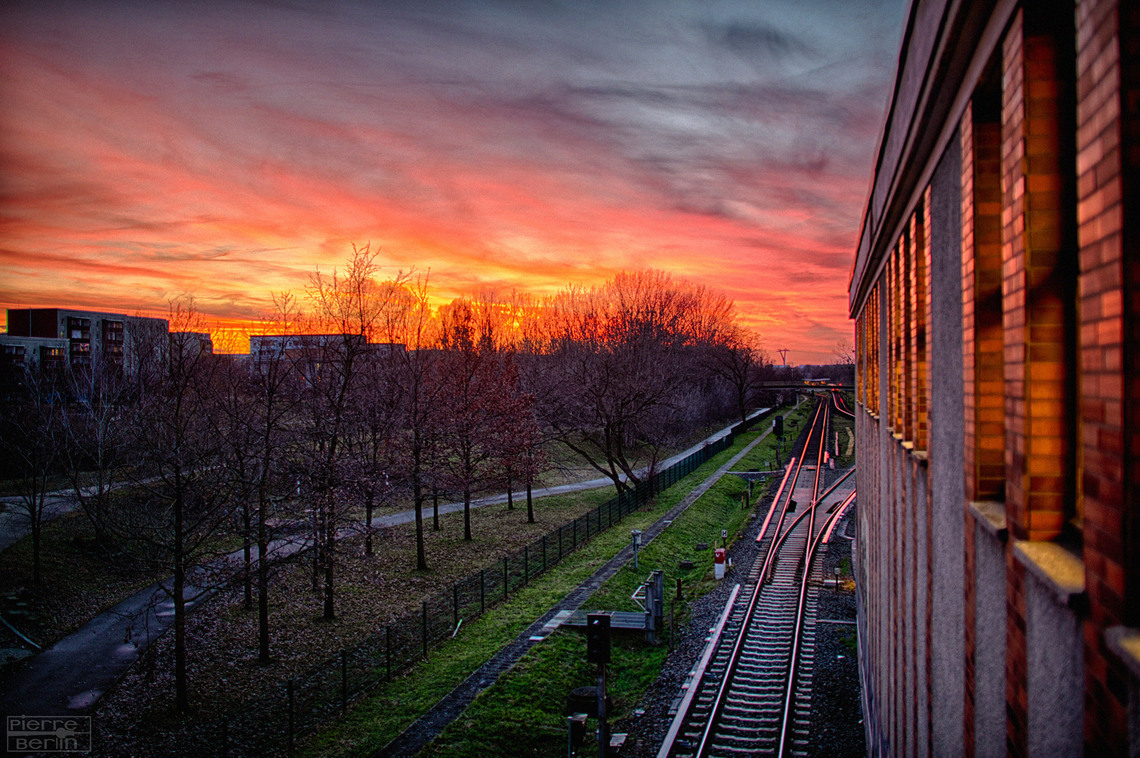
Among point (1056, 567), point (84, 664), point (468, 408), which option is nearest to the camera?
point (1056, 567)

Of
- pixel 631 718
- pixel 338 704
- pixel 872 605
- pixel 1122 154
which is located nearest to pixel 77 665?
pixel 338 704

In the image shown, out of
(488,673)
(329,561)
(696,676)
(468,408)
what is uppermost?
(468,408)

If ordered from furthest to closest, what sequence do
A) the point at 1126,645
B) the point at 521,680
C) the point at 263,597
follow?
1. the point at 263,597
2. the point at 521,680
3. the point at 1126,645

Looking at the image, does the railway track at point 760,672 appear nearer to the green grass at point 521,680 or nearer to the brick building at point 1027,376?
the green grass at point 521,680

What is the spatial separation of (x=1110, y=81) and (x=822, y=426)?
6142 cm

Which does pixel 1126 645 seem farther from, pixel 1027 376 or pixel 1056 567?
pixel 1027 376

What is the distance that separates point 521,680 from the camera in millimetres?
13539

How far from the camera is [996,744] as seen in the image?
10.2 feet

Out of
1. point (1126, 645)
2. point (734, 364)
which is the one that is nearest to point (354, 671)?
point (1126, 645)

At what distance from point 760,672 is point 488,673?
5.73 m

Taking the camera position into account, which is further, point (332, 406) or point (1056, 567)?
point (332, 406)

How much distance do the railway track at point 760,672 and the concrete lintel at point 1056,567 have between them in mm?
9670

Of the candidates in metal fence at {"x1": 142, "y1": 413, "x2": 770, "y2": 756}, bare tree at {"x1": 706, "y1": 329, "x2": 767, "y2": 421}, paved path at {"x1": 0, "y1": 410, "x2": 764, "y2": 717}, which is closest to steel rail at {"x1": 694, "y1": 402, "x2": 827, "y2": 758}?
metal fence at {"x1": 142, "y1": 413, "x2": 770, "y2": 756}

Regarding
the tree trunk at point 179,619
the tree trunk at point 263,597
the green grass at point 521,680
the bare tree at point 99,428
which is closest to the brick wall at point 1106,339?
the green grass at point 521,680
